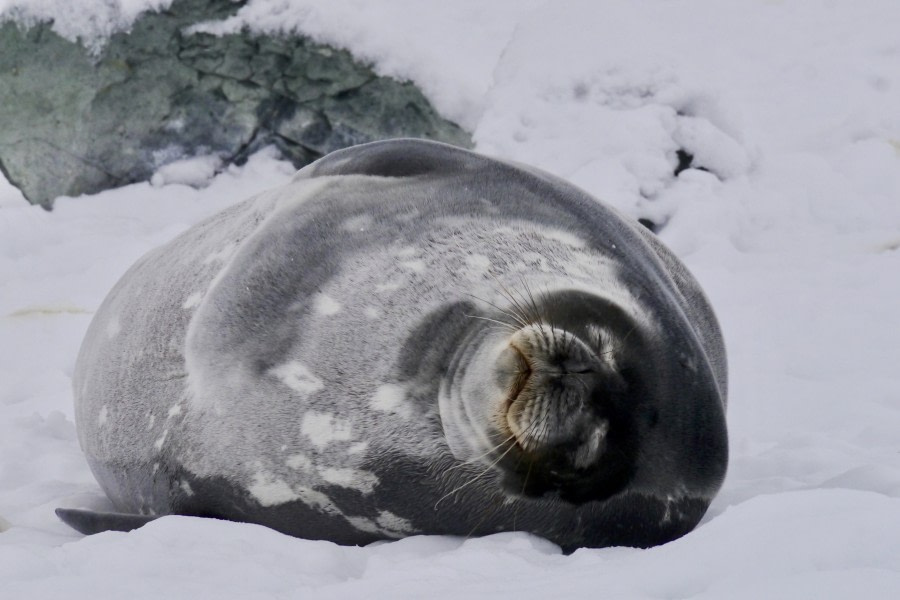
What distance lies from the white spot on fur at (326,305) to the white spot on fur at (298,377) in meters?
0.14

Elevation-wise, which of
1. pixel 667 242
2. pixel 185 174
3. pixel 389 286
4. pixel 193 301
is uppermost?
pixel 389 286

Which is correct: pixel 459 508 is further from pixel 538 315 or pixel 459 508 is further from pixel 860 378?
pixel 860 378

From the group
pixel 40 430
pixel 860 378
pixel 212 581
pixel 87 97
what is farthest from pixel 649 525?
pixel 87 97

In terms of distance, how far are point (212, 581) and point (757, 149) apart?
→ 4.24 m

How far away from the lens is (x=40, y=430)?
342 cm

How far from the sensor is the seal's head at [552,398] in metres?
1.90

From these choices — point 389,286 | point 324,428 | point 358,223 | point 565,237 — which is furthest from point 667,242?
point 324,428

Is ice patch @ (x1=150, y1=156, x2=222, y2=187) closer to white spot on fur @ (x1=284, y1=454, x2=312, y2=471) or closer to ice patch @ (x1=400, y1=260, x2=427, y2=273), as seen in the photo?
ice patch @ (x1=400, y1=260, x2=427, y2=273)

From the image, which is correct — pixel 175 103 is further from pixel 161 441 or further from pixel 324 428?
pixel 324 428

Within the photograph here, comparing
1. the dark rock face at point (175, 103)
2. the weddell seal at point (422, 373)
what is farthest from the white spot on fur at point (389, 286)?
the dark rock face at point (175, 103)

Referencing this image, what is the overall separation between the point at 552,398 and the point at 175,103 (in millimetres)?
4093

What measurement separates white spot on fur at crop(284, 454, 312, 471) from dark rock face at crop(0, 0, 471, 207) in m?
3.31

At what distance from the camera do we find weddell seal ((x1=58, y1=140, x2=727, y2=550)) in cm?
205

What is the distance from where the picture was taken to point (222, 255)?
9.20 feet
